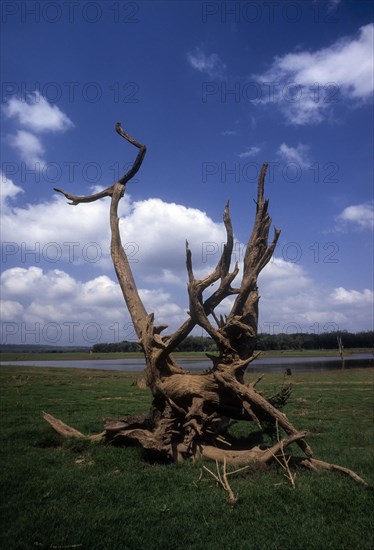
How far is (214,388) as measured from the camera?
31.9 ft

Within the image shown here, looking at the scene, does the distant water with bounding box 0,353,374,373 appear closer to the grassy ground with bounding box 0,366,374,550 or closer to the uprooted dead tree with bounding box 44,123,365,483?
the uprooted dead tree with bounding box 44,123,365,483

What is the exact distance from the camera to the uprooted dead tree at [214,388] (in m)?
8.77

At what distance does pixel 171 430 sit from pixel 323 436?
17.4ft

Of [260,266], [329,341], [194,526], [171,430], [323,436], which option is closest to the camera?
[194,526]

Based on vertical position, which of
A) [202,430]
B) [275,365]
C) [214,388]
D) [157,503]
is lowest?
[275,365]

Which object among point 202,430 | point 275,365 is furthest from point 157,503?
point 275,365

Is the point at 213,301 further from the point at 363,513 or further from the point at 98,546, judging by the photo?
the point at 98,546

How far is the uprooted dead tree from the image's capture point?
8.77 metres

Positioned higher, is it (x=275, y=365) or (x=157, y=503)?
(x=157, y=503)

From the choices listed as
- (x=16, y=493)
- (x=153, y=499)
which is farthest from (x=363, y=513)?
(x=16, y=493)

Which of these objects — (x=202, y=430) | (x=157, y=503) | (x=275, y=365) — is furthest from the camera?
(x=275, y=365)

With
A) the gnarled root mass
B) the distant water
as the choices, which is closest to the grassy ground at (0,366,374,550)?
the gnarled root mass

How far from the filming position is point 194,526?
18.6 feet

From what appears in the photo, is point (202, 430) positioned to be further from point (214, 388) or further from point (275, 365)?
point (275, 365)
